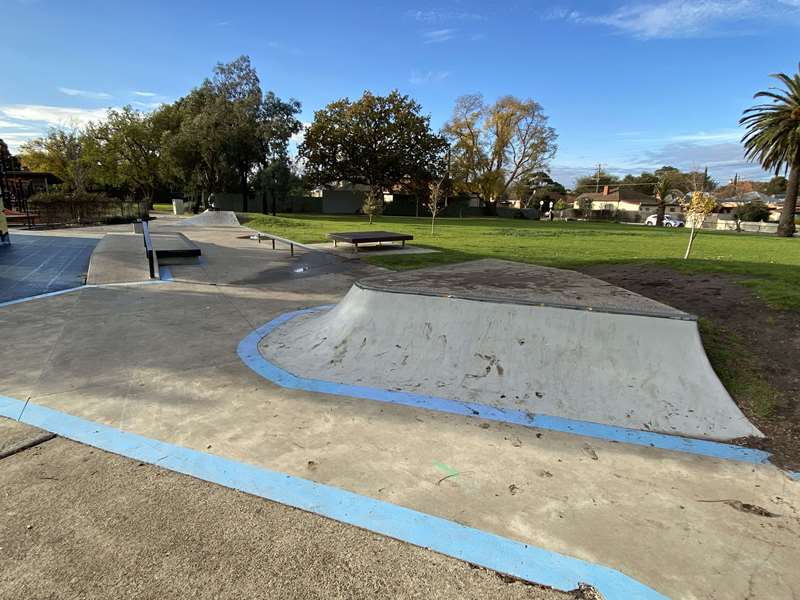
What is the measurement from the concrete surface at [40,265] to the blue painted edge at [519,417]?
638cm

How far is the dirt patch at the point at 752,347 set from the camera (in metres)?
3.40

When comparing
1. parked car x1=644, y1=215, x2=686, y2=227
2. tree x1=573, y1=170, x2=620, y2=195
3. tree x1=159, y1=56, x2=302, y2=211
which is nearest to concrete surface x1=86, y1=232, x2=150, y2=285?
tree x1=159, y1=56, x2=302, y2=211

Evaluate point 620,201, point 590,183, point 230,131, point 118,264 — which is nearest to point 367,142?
point 230,131

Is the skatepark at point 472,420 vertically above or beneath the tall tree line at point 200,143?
beneath

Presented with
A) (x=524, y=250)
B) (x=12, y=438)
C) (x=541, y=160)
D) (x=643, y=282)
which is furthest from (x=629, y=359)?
(x=541, y=160)

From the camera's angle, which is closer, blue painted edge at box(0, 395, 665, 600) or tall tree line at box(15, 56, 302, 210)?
blue painted edge at box(0, 395, 665, 600)

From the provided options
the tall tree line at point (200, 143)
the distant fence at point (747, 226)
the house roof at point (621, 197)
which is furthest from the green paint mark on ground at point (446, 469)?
the house roof at point (621, 197)

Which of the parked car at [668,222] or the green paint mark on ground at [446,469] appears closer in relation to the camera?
the green paint mark on ground at [446,469]

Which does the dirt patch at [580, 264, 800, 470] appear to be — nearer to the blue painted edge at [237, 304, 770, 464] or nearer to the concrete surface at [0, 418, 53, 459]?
the blue painted edge at [237, 304, 770, 464]

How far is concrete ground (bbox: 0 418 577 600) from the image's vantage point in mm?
1896

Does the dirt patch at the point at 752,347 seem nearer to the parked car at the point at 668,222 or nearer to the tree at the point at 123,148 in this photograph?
the tree at the point at 123,148

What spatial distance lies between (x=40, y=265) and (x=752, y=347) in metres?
14.2

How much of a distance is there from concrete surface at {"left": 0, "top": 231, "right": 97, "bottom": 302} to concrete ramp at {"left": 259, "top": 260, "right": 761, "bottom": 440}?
6.24 meters

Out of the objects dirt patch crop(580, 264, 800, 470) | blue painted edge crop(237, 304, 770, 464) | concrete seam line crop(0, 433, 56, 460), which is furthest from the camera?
dirt patch crop(580, 264, 800, 470)
